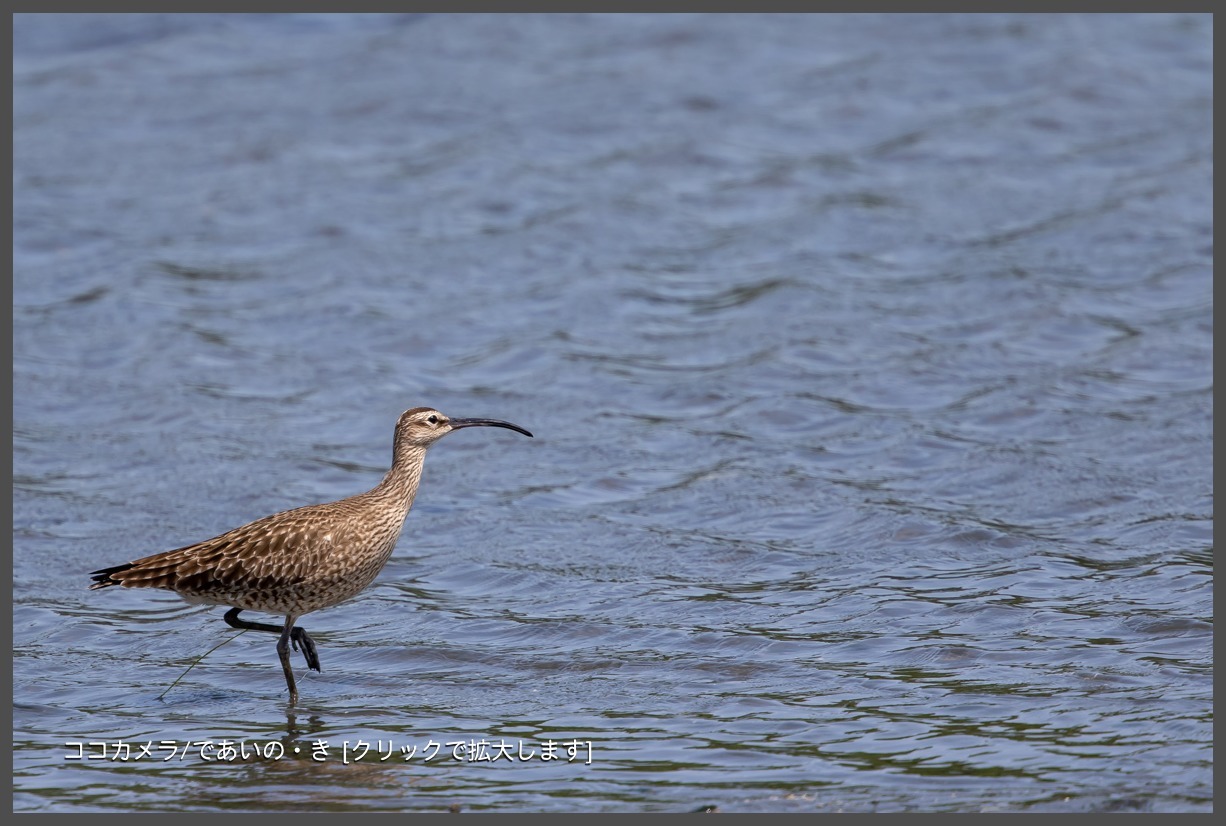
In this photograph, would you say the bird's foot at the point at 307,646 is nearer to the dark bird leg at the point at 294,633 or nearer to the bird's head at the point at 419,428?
the dark bird leg at the point at 294,633

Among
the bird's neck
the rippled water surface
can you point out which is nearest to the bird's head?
the bird's neck

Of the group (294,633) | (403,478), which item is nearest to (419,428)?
(403,478)

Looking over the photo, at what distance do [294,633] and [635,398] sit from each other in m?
5.09

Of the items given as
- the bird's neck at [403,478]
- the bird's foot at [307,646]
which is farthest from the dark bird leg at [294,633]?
the bird's neck at [403,478]

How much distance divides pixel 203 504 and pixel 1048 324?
22.3 feet

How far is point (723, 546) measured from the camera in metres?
11.3

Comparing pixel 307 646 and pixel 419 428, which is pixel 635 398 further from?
pixel 307 646

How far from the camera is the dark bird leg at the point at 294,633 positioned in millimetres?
9383

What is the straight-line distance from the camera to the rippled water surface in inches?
327

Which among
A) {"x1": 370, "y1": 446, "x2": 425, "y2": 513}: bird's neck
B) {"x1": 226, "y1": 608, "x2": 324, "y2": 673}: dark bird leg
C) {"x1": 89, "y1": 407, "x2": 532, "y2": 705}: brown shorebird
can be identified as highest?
{"x1": 370, "y1": 446, "x2": 425, "y2": 513}: bird's neck

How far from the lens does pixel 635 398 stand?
46.0 feet

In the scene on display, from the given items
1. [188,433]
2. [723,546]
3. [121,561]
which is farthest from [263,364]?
[723,546]

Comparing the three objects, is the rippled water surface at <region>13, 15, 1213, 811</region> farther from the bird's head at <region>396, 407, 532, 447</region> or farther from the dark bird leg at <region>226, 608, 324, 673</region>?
the bird's head at <region>396, 407, 532, 447</region>

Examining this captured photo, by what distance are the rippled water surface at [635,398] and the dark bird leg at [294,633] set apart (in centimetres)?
26
